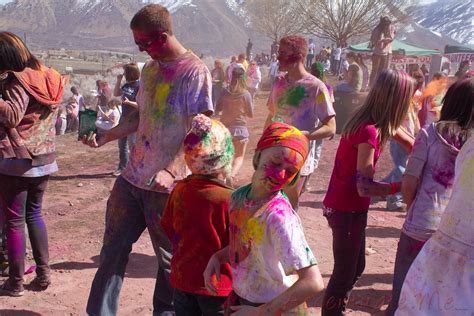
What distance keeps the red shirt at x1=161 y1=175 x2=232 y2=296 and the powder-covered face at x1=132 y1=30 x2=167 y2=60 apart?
3.18 feet

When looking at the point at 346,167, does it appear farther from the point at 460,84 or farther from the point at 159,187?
the point at 159,187

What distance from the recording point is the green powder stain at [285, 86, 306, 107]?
4283 millimetres

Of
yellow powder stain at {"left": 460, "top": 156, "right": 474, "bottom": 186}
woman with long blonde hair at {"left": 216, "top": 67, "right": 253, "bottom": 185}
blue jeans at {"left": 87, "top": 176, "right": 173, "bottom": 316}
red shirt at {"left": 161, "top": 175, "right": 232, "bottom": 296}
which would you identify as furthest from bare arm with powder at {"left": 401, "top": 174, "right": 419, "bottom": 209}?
woman with long blonde hair at {"left": 216, "top": 67, "right": 253, "bottom": 185}

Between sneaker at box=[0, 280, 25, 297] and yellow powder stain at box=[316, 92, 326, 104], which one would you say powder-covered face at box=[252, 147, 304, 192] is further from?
sneaker at box=[0, 280, 25, 297]

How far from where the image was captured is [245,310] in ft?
6.98

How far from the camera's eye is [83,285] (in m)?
4.46

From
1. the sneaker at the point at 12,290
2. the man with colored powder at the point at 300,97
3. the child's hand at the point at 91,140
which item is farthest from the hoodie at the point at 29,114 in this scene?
the man with colored powder at the point at 300,97

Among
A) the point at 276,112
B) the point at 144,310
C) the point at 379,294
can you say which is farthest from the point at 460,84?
the point at 144,310

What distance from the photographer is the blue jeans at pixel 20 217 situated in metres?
3.90

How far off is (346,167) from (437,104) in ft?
10.1

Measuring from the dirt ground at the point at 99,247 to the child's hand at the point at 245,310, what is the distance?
1.98m

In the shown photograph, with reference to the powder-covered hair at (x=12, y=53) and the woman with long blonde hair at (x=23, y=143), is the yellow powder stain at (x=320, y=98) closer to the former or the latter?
the woman with long blonde hair at (x=23, y=143)

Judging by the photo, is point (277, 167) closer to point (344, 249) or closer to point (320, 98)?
point (344, 249)

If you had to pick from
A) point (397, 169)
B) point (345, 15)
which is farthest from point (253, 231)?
point (345, 15)
